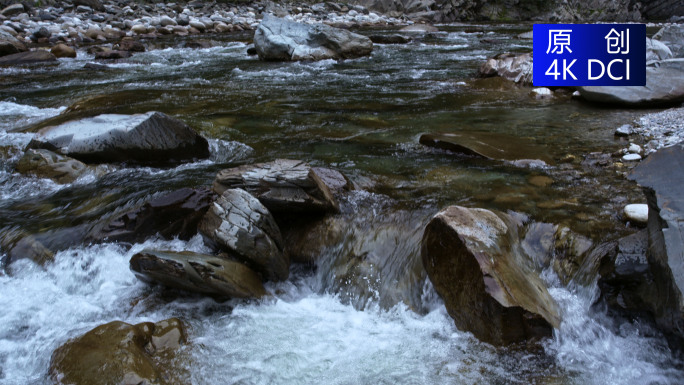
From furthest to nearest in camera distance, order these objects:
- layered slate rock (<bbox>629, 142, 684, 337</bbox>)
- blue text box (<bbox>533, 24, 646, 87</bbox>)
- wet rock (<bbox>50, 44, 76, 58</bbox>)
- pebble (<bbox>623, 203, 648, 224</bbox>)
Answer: wet rock (<bbox>50, 44, 76, 58</bbox>), blue text box (<bbox>533, 24, 646, 87</bbox>), pebble (<bbox>623, 203, 648, 224</bbox>), layered slate rock (<bbox>629, 142, 684, 337</bbox>)

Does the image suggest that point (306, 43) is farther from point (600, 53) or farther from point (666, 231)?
point (666, 231)

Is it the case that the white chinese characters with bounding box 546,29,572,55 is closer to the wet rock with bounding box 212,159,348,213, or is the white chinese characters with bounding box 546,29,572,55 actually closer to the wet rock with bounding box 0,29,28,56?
the wet rock with bounding box 212,159,348,213

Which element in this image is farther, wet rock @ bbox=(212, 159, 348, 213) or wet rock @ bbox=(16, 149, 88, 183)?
wet rock @ bbox=(16, 149, 88, 183)

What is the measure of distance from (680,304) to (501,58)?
774 centimetres

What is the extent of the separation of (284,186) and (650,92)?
Answer: 563 cm

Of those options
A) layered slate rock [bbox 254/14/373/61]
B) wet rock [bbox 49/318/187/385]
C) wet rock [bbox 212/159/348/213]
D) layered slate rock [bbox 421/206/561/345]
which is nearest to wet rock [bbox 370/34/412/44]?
layered slate rock [bbox 254/14/373/61]

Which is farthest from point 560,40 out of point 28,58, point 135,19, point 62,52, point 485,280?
point 135,19

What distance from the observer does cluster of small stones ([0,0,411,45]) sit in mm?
17312

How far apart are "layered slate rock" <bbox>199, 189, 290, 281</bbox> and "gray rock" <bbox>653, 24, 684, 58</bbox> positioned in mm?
8573

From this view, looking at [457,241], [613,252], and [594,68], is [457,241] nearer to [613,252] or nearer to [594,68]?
[613,252]

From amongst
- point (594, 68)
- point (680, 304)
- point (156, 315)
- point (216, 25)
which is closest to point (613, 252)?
point (680, 304)

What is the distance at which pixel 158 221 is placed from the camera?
4090mm

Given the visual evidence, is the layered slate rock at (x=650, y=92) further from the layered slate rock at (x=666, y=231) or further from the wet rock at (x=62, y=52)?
the wet rock at (x=62, y=52)

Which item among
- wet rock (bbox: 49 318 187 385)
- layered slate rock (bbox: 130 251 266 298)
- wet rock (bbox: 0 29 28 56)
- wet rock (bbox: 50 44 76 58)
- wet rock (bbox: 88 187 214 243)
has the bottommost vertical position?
wet rock (bbox: 49 318 187 385)
